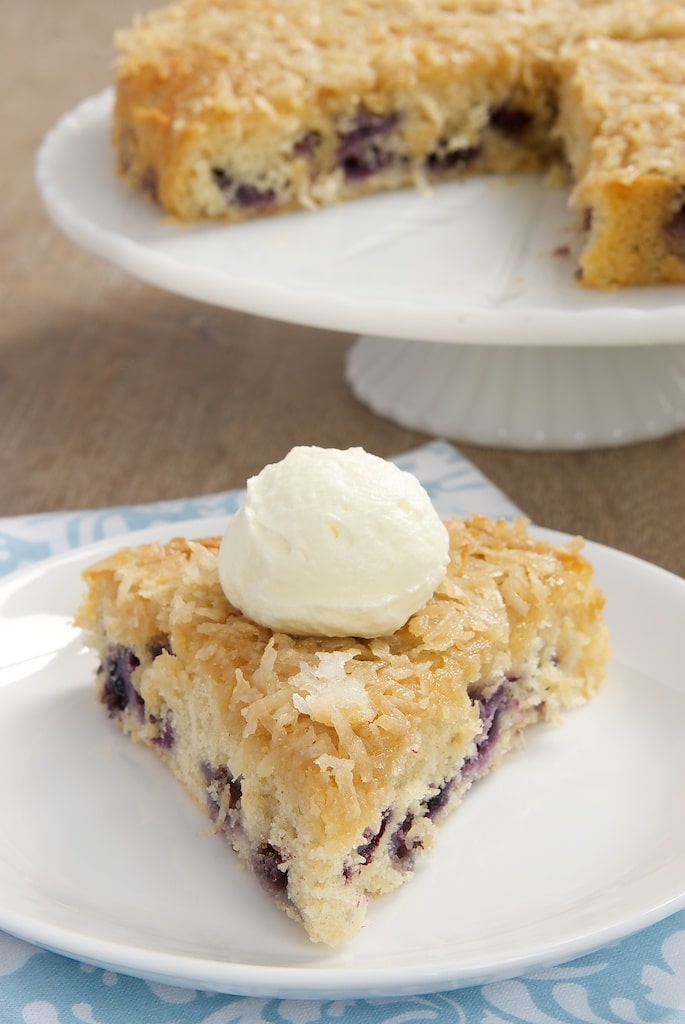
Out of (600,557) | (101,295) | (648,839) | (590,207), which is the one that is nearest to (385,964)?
(648,839)

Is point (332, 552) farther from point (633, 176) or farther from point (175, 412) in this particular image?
point (175, 412)

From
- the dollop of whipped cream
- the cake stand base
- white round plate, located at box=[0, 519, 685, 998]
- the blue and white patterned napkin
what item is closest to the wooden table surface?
the cake stand base

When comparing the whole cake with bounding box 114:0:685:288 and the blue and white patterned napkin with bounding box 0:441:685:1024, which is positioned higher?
the whole cake with bounding box 114:0:685:288

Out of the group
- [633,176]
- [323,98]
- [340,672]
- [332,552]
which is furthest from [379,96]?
[340,672]

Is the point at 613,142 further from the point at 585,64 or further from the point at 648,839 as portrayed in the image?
the point at 648,839

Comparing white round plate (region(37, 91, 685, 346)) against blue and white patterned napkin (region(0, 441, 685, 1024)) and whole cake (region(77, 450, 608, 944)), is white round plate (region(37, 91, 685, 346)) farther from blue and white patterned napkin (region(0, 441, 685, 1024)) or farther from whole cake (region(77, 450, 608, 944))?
blue and white patterned napkin (region(0, 441, 685, 1024))

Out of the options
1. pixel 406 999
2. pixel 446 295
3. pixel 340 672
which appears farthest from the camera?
pixel 446 295

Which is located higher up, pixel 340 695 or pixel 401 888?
pixel 340 695
